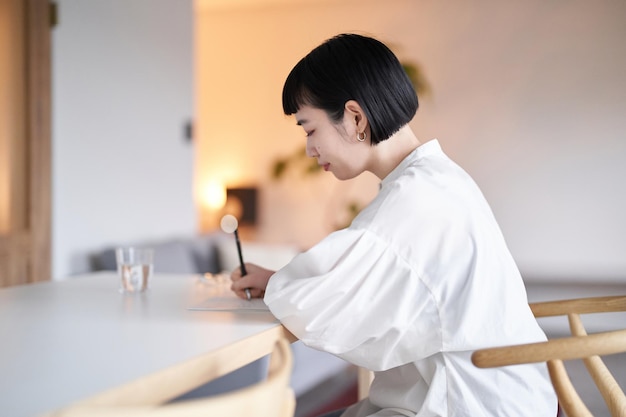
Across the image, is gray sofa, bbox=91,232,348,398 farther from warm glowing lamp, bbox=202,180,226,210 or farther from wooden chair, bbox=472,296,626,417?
warm glowing lamp, bbox=202,180,226,210

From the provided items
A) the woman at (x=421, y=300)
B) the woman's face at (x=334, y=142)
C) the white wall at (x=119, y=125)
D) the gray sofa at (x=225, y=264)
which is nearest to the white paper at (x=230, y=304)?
the woman at (x=421, y=300)

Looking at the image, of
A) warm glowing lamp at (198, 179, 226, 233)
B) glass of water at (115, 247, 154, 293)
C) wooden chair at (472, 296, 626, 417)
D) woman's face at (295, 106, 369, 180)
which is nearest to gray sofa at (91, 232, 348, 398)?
glass of water at (115, 247, 154, 293)

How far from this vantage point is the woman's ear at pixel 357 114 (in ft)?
4.26

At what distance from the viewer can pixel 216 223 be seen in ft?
24.2

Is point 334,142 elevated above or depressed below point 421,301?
above

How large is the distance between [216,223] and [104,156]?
3942 mm

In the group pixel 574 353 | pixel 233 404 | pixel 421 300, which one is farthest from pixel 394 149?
pixel 233 404

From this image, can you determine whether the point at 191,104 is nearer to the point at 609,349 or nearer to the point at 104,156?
the point at 104,156

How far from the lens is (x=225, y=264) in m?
4.35

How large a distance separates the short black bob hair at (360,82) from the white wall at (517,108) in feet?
17.3

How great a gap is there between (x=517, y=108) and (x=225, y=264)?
339 cm

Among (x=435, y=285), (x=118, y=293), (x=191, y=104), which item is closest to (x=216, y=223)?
(x=191, y=104)

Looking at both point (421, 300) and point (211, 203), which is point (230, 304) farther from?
point (211, 203)

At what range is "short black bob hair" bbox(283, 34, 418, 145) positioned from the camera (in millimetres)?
1290
